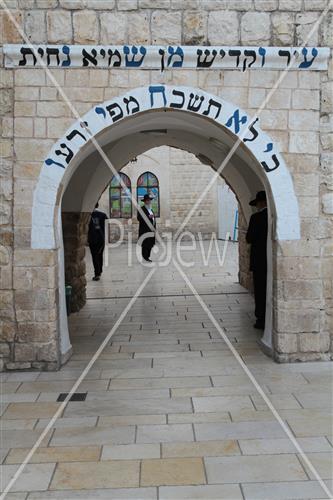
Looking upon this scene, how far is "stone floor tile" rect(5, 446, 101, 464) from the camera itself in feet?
9.96

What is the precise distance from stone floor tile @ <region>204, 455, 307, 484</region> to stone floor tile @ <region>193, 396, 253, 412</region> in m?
0.75

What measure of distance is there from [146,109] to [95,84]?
1.65ft

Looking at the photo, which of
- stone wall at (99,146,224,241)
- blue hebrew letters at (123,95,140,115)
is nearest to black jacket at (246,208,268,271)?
→ blue hebrew letters at (123,95,140,115)

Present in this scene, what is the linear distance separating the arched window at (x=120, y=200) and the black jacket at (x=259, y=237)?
1374 cm

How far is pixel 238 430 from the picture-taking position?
341 cm

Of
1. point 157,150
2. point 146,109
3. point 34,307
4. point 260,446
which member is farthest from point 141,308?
point 157,150

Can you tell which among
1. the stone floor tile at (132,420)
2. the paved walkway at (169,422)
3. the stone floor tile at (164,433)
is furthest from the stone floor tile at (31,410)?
the stone floor tile at (164,433)

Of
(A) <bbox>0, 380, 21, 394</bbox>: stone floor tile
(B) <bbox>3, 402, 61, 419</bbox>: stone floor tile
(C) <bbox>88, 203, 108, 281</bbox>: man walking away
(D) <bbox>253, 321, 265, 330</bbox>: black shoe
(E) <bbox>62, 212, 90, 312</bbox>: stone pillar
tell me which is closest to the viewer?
(B) <bbox>3, 402, 61, 419</bbox>: stone floor tile

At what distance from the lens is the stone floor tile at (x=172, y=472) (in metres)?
2.78

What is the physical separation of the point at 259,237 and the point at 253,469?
11.2 feet

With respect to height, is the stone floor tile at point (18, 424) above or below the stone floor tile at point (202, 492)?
above

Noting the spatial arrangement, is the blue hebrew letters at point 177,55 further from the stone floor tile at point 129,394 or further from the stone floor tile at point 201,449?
the stone floor tile at point 201,449

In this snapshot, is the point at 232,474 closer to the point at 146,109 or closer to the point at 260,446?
the point at 260,446

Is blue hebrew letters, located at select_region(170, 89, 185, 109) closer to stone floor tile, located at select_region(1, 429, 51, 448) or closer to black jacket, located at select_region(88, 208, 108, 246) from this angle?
stone floor tile, located at select_region(1, 429, 51, 448)
